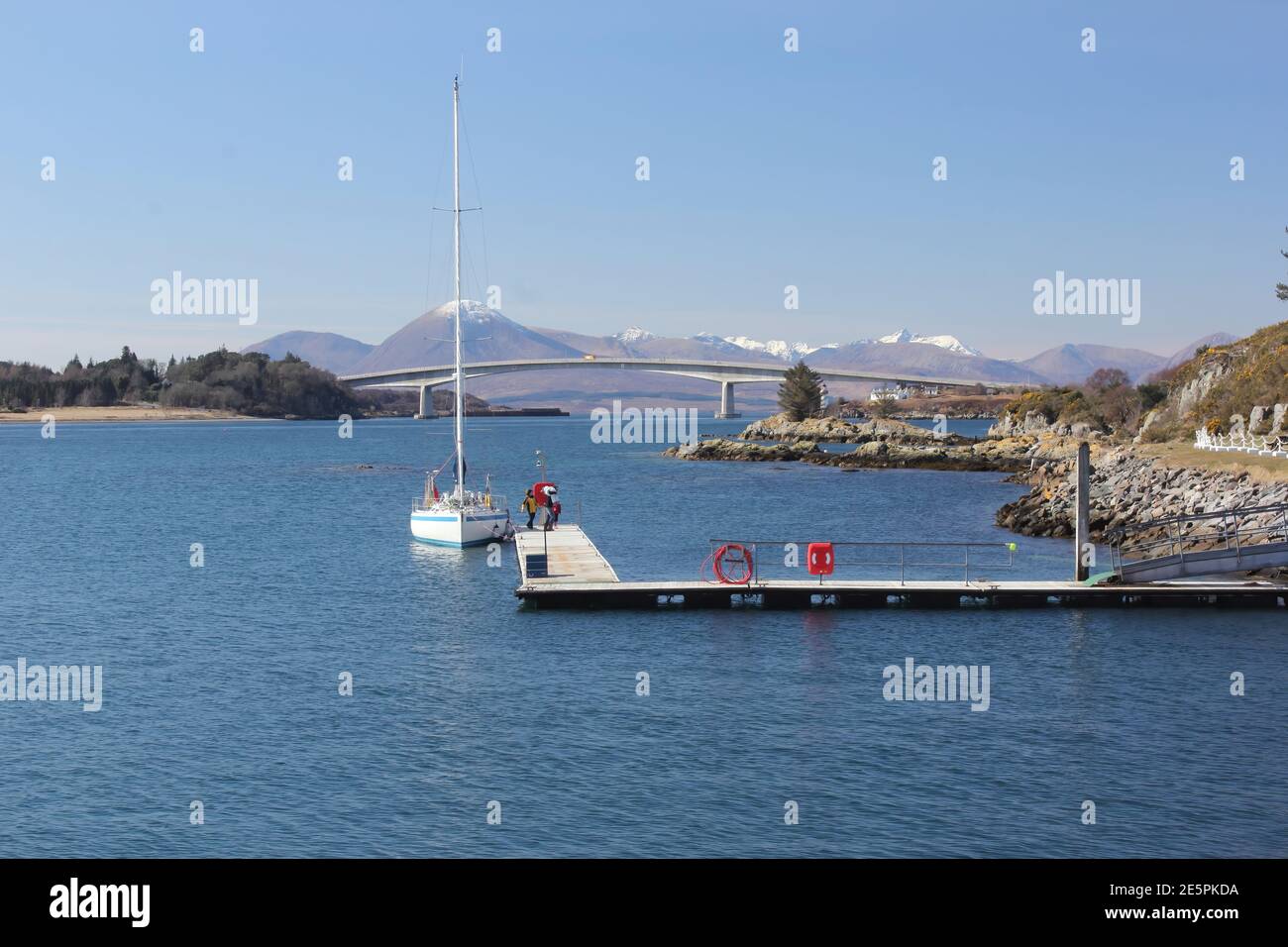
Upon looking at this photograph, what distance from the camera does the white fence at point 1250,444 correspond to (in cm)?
5431

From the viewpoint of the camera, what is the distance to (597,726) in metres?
23.8

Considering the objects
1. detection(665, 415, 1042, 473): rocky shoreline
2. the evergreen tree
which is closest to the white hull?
detection(665, 415, 1042, 473): rocky shoreline

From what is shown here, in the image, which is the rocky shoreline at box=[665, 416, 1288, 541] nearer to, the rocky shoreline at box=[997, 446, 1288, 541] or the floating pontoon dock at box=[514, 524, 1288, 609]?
the rocky shoreline at box=[997, 446, 1288, 541]

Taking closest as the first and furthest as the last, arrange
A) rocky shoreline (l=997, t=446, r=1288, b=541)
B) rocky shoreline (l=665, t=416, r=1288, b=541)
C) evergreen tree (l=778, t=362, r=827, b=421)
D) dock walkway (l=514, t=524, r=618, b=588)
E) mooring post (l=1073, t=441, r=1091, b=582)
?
mooring post (l=1073, t=441, r=1091, b=582)
dock walkway (l=514, t=524, r=618, b=588)
rocky shoreline (l=997, t=446, r=1288, b=541)
rocky shoreline (l=665, t=416, r=1288, b=541)
evergreen tree (l=778, t=362, r=827, b=421)

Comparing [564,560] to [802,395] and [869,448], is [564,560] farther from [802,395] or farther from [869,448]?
[802,395]

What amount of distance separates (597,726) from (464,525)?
27956mm

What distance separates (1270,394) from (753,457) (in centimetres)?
5922

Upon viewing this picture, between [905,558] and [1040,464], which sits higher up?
[1040,464]

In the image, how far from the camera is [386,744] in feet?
74.5

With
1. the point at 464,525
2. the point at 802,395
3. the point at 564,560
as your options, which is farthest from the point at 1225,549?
the point at 802,395

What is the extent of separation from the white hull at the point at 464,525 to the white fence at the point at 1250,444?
106ft

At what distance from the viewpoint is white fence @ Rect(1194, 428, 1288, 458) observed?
5431 cm

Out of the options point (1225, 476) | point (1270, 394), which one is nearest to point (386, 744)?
point (1225, 476)

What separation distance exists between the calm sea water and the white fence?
15235mm
